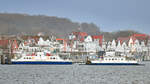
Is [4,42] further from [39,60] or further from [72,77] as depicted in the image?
[72,77]

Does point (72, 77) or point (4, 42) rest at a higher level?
point (4, 42)

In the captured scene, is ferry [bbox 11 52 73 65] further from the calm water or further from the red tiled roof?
the red tiled roof

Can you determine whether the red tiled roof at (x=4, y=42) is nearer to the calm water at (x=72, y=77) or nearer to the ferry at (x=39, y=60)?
the ferry at (x=39, y=60)

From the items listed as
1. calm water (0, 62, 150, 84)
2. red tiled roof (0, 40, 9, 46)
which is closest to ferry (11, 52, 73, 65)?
calm water (0, 62, 150, 84)

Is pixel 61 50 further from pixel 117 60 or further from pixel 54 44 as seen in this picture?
pixel 117 60

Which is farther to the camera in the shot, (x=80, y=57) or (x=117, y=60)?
(x=80, y=57)

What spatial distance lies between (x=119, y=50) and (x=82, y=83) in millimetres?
137527

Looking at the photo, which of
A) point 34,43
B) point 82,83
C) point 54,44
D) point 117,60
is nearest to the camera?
point 82,83

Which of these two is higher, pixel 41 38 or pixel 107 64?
pixel 41 38

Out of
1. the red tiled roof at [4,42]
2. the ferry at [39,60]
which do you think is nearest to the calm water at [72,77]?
the ferry at [39,60]

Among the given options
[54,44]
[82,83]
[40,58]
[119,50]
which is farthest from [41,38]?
[82,83]

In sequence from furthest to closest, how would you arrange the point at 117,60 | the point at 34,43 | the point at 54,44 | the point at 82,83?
the point at 34,43
the point at 54,44
the point at 117,60
the point at 82,83

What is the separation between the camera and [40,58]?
5128 inches

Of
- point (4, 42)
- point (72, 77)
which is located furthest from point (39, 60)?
point (4, 42)
